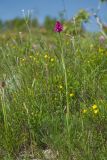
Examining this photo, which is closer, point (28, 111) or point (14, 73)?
point (28, 111)

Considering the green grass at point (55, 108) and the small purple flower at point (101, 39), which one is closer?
the green grass at point (55, 108)

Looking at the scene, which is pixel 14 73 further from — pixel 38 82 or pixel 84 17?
pixel 84 17

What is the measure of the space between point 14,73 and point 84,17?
295 centimetres

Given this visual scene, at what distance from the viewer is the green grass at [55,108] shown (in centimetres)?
323

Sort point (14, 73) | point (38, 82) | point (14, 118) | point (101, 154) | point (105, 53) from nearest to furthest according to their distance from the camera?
point (101, 154) < point (14, 118) < point (38, 82) < point (14, 73) < point (105, 53)

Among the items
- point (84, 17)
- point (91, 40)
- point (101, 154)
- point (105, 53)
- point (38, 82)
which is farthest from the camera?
point (84, 17)

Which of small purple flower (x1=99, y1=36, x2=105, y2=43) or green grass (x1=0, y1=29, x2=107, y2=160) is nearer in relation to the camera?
green grass (x1=0, y1=29, x2=107, y2=160)

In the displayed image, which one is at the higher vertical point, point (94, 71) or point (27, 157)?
point (94, 71)

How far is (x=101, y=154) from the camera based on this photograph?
305cm

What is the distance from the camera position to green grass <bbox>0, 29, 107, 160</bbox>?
10.6 feet

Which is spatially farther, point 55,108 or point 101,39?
point 101,39

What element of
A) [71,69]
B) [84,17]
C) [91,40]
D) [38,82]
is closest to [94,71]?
[71,69]

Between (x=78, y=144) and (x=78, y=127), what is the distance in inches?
7.3

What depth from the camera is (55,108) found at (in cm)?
379
